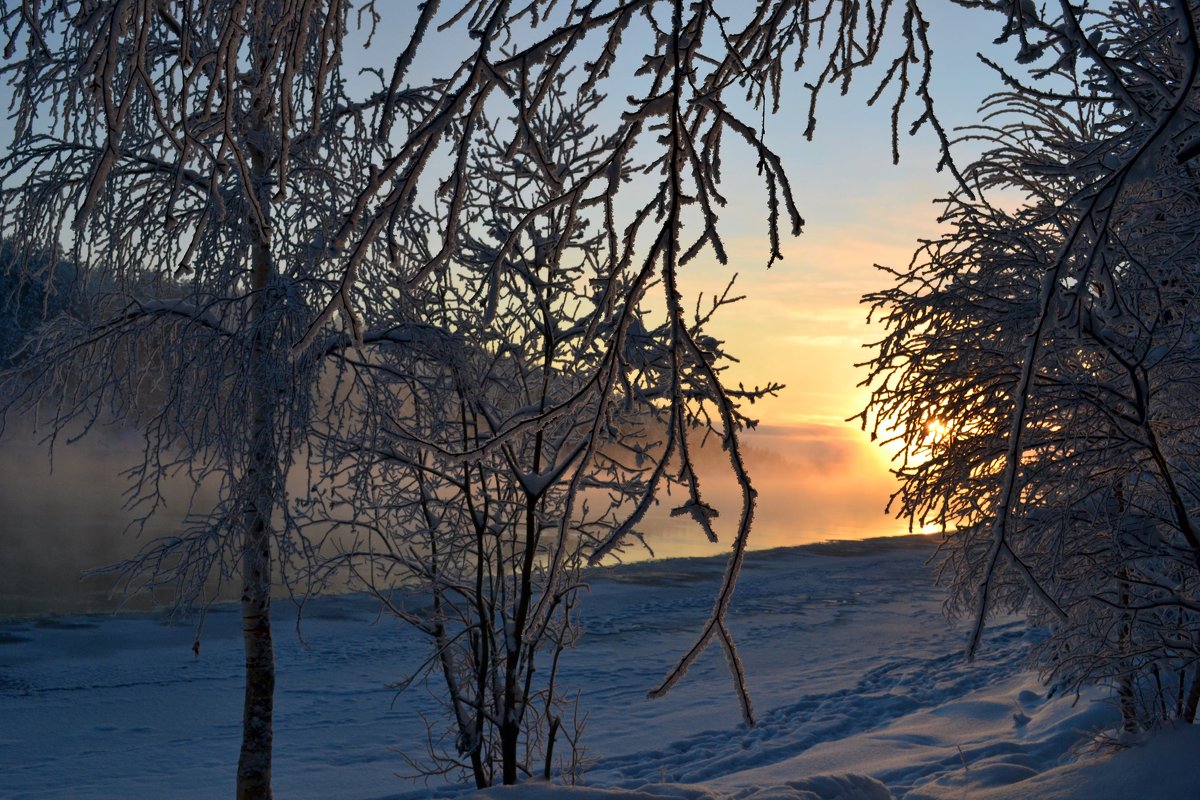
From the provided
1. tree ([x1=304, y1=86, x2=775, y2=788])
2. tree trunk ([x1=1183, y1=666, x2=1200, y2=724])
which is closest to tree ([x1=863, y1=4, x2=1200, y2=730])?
tree trunk ([x1=1183, y1=666, x2=1200, y2=724])

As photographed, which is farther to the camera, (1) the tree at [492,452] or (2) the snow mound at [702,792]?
(1) the tree at [492,452]

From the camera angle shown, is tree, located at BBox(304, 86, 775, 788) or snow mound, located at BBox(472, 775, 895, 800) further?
tree, located at BBox(304, 86, 775, 788)

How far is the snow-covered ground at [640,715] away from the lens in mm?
7148

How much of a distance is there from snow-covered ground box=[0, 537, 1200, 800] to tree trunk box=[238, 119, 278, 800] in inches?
41.9

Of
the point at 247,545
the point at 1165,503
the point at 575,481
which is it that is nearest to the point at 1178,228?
the point at 1165,503

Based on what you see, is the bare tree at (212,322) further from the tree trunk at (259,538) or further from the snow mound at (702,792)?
the snow mound at (702,792)

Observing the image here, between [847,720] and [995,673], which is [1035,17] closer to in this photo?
[847,720]

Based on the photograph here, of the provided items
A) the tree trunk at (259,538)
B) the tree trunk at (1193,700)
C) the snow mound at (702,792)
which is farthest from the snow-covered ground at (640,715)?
the tree trunk at (259,538)

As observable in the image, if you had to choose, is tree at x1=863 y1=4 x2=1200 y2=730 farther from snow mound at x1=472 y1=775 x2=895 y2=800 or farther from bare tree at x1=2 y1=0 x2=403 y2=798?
bare tree at x1=2 y1=0 x2=403 y2=798

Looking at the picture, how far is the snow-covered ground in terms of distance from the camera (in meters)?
7.15

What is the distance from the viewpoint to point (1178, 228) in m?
5.86

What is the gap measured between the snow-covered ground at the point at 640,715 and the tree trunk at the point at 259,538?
1.07m

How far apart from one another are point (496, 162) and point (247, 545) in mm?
3419

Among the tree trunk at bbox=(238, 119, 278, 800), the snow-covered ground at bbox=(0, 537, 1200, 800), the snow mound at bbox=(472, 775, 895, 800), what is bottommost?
the snow-covered ground at bbox=(0, 537, 1200, 800)
